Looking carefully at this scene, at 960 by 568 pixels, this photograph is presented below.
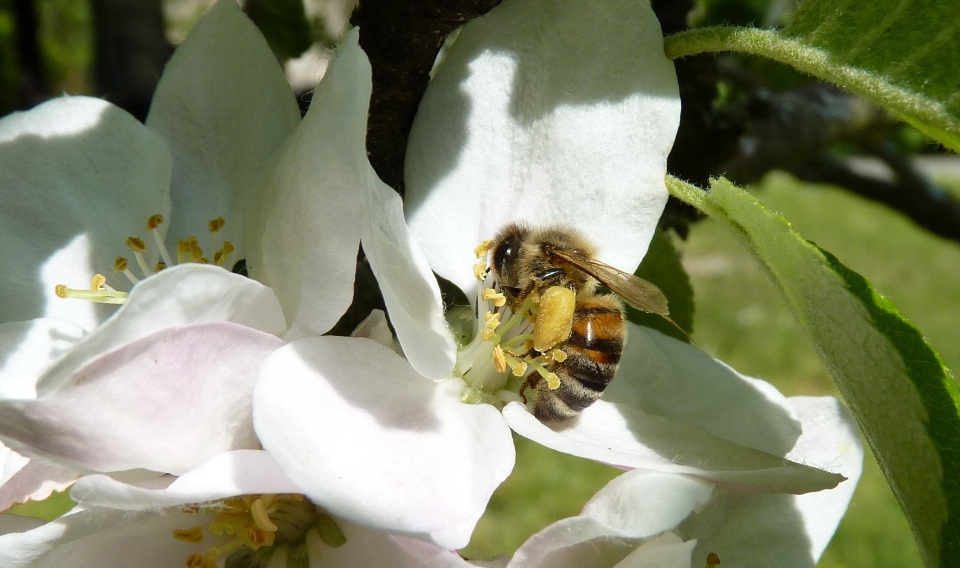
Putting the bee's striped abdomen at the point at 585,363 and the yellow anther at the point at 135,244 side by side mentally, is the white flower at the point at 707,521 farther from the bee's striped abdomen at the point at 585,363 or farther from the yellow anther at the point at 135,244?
the yellow anther at the point at 135,244

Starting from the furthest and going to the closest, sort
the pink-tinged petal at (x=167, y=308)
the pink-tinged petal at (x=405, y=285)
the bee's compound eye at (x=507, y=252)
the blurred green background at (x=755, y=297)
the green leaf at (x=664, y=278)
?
the blurred green background at (x=755, y=297), the green leaf at (x=664, y=278), the bee's compound eye at (x=507, y=252), the pink-tinged petal at (x=405, y=285), the pink-tinged petal at (x=167, y=308)

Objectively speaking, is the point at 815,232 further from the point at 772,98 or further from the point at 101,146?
the point at 101,146

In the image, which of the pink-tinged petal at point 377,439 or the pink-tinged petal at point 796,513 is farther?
the pink-tinged petal at point 796,513

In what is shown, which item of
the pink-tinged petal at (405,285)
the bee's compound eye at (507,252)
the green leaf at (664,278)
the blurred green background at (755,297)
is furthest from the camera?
the blurred green background at (755,297)

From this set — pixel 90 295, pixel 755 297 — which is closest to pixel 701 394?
pixel 90 295

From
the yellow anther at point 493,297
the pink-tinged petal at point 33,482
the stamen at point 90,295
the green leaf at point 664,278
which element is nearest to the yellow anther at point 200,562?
the pink-tinged petal at point 33,482

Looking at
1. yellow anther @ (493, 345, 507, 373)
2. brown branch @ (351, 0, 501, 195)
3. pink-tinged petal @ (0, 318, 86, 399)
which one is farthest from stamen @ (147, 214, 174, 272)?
yellow anther @ (493, 345, 507, 373)

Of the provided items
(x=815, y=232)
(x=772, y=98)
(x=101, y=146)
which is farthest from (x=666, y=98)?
(x=815, y=232)
